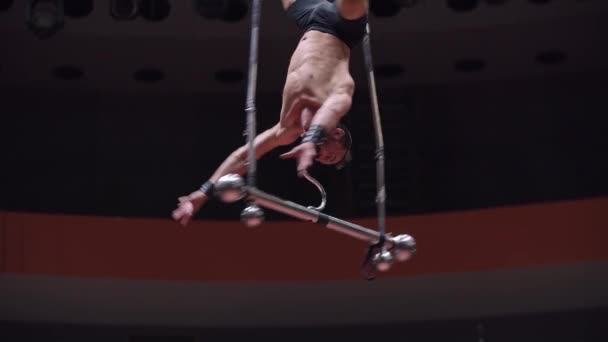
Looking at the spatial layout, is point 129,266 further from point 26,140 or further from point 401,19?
point 401,19

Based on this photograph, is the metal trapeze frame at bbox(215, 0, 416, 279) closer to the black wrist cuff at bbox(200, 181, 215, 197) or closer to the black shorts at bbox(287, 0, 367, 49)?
the black shorts at bbox(287, 0, 367, 49)

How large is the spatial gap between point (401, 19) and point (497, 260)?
3007 mm

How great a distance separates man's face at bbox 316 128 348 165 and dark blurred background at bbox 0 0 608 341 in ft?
18.6

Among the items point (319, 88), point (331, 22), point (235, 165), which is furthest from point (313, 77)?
point (235, 165)

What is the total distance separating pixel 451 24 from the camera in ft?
36.3

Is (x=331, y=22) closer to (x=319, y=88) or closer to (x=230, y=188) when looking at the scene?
(x=319, y=88)

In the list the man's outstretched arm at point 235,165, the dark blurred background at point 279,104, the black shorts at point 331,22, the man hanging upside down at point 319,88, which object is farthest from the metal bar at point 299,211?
the dark blurred background at point 279,104

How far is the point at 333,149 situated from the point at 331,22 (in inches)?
24.7

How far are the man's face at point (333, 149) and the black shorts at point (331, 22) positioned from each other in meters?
0.47

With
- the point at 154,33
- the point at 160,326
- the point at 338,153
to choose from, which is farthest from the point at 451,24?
the point at 338,153

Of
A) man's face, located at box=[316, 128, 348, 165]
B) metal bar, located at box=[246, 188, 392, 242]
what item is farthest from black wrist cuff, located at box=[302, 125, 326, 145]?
metal bar, located at box=[246, 188, 392, 242]

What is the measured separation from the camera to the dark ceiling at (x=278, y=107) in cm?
1116

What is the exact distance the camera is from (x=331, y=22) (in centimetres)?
554

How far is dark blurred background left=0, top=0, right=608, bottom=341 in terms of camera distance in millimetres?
11133
